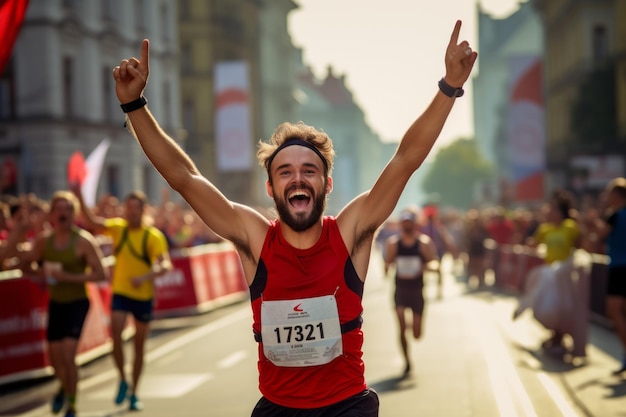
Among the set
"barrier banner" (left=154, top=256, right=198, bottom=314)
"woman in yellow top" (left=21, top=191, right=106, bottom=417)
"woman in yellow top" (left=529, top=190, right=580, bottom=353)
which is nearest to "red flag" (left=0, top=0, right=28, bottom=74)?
"woman in yellow top" (left=21, top=191, right=106, bottom=417)

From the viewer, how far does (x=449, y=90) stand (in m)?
4.61

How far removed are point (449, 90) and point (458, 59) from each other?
0.49 ft

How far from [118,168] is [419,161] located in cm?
4031

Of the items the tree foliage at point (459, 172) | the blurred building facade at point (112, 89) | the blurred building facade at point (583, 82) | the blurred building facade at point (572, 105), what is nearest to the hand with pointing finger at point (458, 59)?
the blurred building facade at point (572, 105)

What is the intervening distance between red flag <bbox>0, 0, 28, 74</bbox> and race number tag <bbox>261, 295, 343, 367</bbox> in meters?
4.00

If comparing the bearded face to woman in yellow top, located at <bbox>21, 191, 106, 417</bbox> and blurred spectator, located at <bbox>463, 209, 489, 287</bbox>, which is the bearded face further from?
blurred spectator, located at <bbox>463, 209, 489, 287</bbox>

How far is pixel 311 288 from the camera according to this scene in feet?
15.3

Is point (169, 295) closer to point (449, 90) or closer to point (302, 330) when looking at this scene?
point (302, 330)

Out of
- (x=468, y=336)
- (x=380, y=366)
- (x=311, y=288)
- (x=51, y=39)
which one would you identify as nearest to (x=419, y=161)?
(x=311, y=288)

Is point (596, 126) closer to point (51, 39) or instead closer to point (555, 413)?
point (51, 39)

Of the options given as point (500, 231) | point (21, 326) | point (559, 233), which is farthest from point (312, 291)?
point (500, 231)

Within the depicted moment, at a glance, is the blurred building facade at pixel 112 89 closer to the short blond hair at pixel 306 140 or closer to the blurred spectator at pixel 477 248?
the blurred spectator at pixel 477 248

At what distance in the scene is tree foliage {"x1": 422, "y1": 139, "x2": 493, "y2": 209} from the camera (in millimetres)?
146250

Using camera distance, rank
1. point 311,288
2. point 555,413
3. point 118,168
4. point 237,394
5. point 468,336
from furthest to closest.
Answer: point 118,168 < point 468,336 < point 237,394 < point 555,413 < point 311,288
